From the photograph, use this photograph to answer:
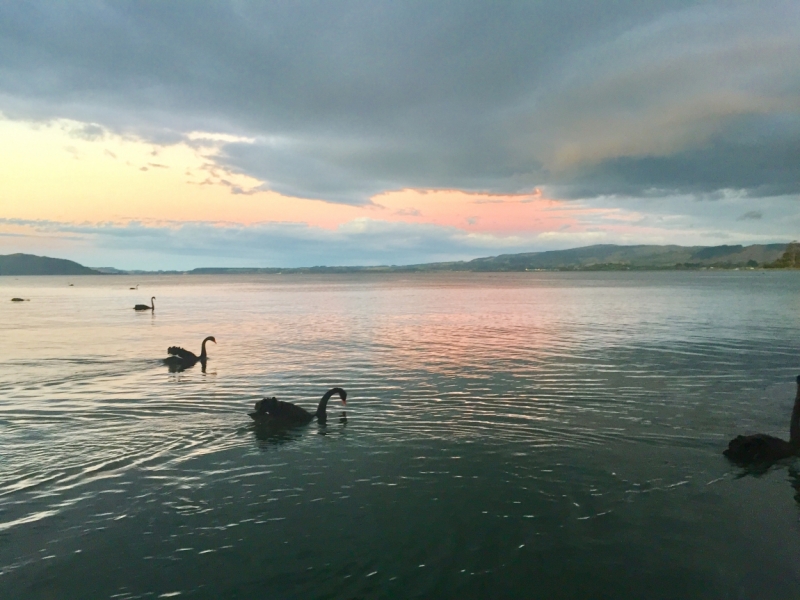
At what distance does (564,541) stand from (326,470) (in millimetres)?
6043

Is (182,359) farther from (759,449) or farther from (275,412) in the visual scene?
(759,449)

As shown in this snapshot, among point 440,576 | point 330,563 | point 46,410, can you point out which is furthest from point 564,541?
point 46,410

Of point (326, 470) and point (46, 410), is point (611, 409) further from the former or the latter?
point (46, 410)

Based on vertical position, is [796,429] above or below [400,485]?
above

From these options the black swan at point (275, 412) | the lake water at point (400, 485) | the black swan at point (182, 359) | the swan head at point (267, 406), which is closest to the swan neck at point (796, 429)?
the lake water at point (400, 485)

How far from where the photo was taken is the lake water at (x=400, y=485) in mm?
9398

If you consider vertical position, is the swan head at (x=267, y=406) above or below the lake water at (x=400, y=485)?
above

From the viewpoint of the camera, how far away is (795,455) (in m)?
15.1

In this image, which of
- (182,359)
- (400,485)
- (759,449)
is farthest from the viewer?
(182,359)

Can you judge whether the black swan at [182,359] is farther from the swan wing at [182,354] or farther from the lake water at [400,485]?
the lake water at [400,485]

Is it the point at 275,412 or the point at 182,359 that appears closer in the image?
the point at 275,412

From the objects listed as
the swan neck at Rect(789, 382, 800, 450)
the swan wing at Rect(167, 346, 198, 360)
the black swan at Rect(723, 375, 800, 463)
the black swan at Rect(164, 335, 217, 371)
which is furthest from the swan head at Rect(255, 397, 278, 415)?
the swan neck at Rect(789, 382, 800, 450)

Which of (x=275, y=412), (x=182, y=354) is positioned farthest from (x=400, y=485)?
(x=182, y=354)

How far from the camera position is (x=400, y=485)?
13055mm
